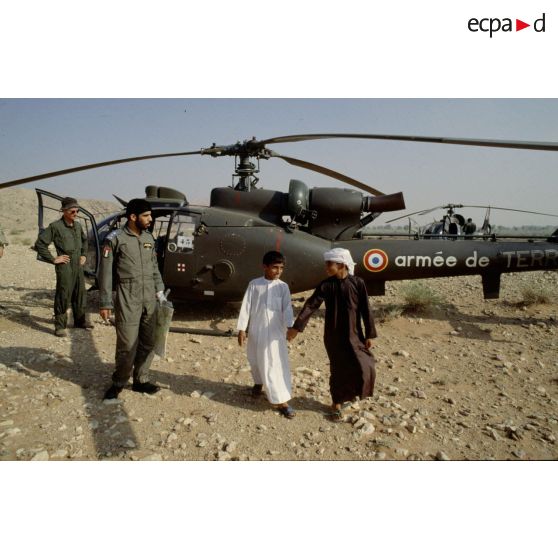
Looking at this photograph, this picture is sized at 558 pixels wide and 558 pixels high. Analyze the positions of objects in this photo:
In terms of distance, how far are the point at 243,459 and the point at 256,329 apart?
1.19 m

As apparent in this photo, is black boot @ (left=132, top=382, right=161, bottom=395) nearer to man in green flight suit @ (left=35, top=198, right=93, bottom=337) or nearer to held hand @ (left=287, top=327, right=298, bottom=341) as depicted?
held hand @ (left=287, top=327, right=298, bottom=341)

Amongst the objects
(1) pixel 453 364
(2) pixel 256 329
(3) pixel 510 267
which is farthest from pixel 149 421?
(3) pixel 510 267

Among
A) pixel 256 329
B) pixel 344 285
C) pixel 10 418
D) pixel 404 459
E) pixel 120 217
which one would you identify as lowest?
pixel 404 459

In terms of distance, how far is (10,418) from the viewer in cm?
332

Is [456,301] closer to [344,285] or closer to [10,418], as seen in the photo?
[344,285]

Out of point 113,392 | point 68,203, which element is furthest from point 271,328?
point 68,203

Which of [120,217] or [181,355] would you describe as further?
[120,217]

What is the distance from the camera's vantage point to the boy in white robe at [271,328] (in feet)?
11.6

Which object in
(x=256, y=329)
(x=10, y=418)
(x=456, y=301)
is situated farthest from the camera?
(x=456, y=301)

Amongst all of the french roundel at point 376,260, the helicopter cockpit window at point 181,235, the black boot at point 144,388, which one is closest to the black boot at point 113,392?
the black boot at point 144,388

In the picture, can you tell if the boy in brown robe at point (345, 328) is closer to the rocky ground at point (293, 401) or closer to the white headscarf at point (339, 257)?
the white headscarf at point (339, 257)

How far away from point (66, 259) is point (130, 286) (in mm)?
2860

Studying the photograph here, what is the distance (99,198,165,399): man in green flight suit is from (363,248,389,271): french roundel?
12.8 ft

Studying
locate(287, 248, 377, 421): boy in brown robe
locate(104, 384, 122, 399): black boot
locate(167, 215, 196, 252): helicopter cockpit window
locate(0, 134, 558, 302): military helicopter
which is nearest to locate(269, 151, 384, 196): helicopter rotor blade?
locate(0, 134, 558, 302): military helicopter
